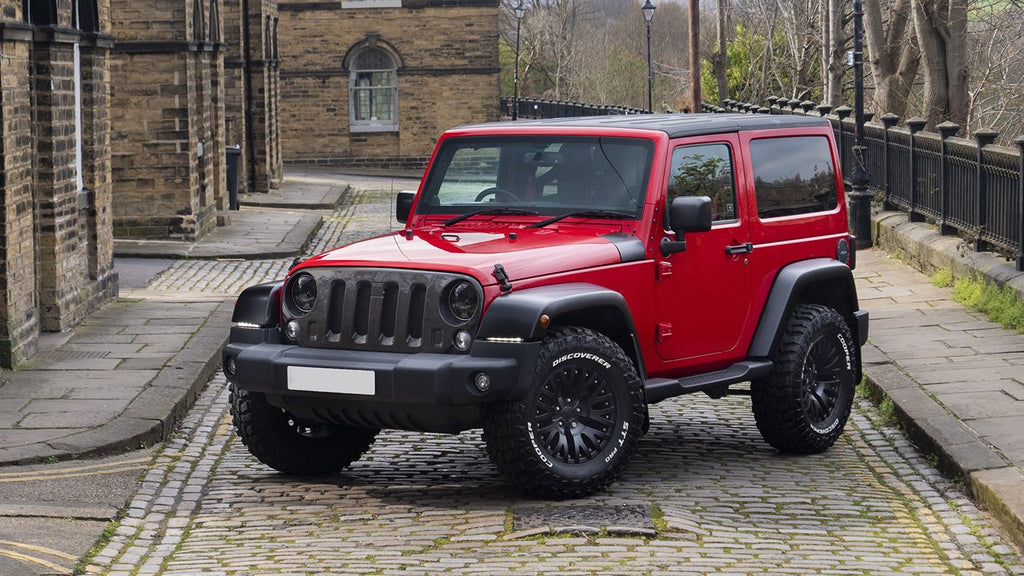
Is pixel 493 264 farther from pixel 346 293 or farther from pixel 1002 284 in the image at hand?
pixel 1002 284

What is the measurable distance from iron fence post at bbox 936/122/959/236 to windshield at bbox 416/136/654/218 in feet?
28.2

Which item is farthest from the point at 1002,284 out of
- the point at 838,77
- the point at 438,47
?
the point at 438,47

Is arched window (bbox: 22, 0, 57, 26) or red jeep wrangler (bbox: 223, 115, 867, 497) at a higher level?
arched window (bbox: 22, 0, 57, 26)

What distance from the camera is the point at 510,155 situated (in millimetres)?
8352

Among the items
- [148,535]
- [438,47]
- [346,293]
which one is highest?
[438,47]

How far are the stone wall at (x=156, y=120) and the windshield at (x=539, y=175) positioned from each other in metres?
12.4

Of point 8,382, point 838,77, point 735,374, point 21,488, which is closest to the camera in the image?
point 21,488

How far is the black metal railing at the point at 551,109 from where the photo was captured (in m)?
41.6

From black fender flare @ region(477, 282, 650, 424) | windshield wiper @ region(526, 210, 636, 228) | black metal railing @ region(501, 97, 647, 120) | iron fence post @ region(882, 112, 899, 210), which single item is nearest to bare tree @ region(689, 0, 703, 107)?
black metal railing @ region(501, 97, 647, 120)

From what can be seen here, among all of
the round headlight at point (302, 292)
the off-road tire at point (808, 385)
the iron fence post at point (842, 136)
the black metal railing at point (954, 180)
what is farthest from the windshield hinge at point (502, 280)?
the iron fence post at point (842, 136)

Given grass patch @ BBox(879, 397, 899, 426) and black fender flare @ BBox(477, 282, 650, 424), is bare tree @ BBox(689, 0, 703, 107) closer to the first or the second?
grass patch @ BBox(879, 397, 899, 426)

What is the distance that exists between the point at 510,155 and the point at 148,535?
2.73 meters

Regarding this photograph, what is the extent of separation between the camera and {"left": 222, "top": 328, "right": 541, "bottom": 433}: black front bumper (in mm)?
6879

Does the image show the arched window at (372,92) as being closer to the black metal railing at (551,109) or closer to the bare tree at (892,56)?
the black metal railing at (551,109)
